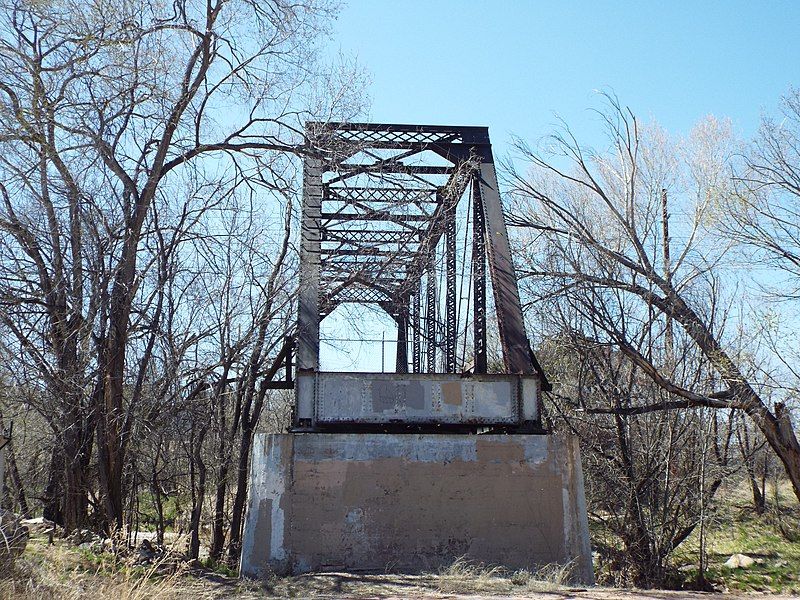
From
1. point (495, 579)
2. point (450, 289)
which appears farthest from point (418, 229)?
point (495, 579)

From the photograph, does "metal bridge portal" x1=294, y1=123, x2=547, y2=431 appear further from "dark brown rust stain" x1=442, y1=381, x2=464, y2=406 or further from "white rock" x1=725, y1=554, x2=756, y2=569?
"white rock" x1=725, y1=554, x2=756, y2=569

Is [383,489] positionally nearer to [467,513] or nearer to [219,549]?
[467,513]

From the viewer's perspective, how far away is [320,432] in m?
13.1

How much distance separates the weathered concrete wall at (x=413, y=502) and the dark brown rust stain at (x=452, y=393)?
2.28 feet

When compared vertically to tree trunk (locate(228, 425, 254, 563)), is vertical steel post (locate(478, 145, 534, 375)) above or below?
above

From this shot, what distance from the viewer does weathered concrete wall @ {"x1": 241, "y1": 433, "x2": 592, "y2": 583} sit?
12.5 m

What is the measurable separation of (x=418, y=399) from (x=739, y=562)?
14.1m

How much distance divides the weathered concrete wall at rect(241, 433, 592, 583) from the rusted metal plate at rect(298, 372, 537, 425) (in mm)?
497

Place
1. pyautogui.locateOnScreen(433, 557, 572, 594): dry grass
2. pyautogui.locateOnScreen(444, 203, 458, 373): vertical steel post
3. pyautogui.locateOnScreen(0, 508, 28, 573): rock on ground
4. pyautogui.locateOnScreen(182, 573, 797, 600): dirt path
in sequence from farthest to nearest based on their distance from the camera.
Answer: pyautogui.locateOnScreen(444, 203, 458, 373): vertical steel post, pyautogui.locateOnScreen(433, 557, 572, 594): dry grass, pyautogui.locateOnScreen(182, 573, 797, 600): dirt path, pyautogui.locateOnScreen(0, 508, 28, 573): rock on ground

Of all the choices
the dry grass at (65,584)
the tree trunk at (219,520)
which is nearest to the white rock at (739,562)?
the tree trunk at (219,520)

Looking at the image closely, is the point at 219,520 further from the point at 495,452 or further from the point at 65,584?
the point at 65,584

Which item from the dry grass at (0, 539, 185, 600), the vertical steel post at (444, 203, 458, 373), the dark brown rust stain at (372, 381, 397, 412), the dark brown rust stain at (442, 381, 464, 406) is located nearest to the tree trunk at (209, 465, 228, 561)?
the vertical steel post at (444, 203, 458, 373)

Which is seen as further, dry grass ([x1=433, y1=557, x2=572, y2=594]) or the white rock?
the white rock

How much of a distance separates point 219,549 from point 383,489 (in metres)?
7.30
